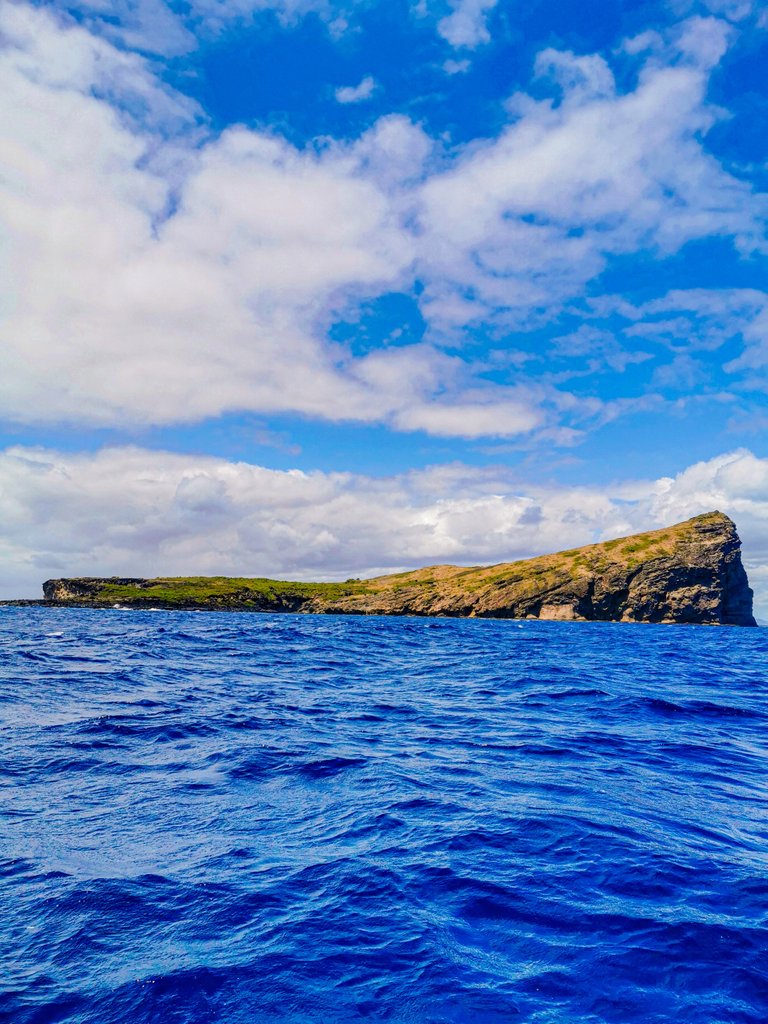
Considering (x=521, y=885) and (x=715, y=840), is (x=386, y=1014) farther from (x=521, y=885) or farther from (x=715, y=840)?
(x=715, y=840)

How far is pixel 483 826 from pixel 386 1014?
575cm

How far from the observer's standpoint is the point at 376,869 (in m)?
10.0

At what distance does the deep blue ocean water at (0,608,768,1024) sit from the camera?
6.95 metres

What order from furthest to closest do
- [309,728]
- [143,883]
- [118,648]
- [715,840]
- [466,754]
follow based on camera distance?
[118,648]
[309,728]
[466,754]
[715,840]
[143,883]

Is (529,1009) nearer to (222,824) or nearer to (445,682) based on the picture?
(222,824)

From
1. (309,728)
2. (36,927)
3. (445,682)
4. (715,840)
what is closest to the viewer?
(36,927)

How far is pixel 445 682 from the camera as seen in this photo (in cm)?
3509

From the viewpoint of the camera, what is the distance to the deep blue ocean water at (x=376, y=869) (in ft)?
22.8

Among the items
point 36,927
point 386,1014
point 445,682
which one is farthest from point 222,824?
point 445,682

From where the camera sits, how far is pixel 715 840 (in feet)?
38.0

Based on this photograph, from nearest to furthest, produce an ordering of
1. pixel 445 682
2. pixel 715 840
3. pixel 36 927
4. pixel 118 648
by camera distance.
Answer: pixel 36 927, pixel 715 840, pixel 445 682, pixel 118 648

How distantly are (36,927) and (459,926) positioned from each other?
5634 mm

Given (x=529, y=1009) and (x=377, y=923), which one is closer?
(x=529, y=1009)

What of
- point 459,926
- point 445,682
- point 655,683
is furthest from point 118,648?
point 459,926
